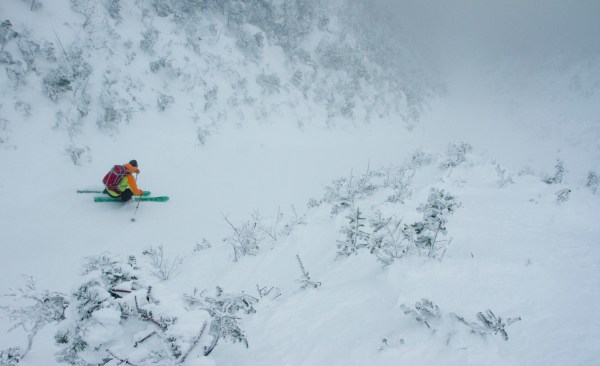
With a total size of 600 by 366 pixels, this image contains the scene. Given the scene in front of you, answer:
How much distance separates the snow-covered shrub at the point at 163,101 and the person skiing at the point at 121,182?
11.7 feet

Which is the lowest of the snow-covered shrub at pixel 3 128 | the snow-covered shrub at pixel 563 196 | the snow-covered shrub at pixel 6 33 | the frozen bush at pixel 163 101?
the snow-covered shrub at pixel 563 196

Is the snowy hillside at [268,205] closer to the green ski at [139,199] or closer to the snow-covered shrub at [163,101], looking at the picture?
the snow-covered shrub at [163,101]

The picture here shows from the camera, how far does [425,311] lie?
7.27 ft

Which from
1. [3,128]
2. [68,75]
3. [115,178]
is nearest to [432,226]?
[115,178]

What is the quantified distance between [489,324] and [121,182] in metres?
7.58

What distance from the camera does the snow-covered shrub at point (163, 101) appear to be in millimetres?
10520

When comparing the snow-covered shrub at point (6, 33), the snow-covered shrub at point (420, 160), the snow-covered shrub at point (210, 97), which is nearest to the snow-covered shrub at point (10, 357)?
the snow-covered shrub at point (420, 160)

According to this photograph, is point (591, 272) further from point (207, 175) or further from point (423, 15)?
point (423, 15)

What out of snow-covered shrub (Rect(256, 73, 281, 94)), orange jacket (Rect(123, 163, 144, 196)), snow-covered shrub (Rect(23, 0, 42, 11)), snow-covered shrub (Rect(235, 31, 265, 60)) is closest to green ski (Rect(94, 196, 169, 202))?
orange jacket (Rect(123, 163, 144, 196))

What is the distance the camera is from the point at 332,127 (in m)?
15.4

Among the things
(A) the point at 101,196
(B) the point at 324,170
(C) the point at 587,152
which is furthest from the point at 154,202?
(C) the point at 587,152

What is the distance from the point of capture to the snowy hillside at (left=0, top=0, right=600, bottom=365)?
6.60 feet

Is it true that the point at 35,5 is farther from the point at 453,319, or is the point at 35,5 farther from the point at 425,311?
the point at 453,319

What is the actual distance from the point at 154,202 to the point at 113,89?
13.8 ft
